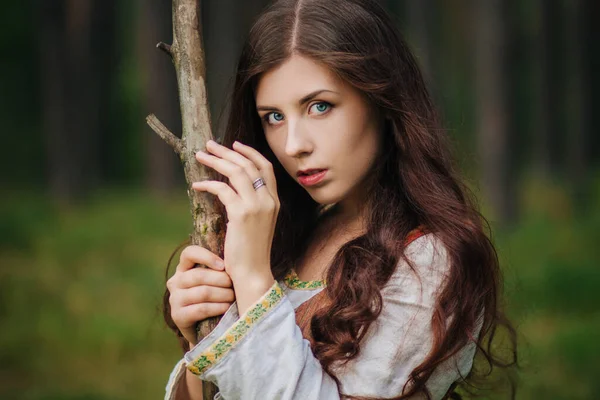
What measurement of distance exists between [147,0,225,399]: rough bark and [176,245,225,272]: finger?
2.3 inches

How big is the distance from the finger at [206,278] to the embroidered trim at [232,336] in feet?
0.39

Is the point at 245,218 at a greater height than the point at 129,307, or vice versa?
the point at 245,218

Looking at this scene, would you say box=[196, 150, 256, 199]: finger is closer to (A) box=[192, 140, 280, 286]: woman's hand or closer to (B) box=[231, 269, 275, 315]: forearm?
(A) box=[192, 140, 280, 286]: woman's hand

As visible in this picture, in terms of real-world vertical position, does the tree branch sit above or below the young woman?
above

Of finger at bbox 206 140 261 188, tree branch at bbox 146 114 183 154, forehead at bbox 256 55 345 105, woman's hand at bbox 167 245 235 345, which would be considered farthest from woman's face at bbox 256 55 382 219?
woman's hand at bbox 167 245 235 345

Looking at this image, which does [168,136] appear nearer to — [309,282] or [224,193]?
[224,193]

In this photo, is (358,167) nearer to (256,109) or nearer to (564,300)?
(256,109)

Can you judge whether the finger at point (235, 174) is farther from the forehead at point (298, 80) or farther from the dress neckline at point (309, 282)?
the dress neckline at point (309, 282)

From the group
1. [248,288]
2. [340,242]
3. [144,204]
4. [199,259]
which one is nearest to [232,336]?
[248,288]

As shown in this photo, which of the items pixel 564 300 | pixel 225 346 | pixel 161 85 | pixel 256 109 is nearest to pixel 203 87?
pixel 256 109

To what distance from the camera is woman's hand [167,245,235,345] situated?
189 cm

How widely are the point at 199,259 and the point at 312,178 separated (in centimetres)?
35

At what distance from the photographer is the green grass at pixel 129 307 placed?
16.3 feet

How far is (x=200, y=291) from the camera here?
6.23 feet
